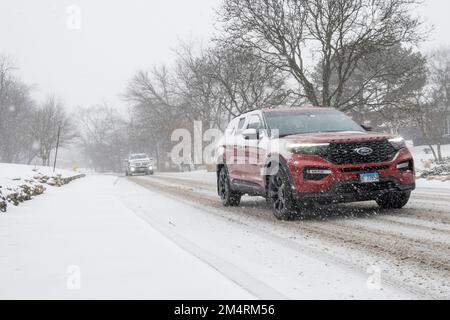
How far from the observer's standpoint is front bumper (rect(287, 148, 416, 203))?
23.4 feet

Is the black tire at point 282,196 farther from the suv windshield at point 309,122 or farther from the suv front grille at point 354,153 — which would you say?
the suv windshield at point 309,122

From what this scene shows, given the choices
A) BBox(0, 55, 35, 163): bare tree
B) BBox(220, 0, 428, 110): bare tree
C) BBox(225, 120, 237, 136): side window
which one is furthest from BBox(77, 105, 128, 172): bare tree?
BBox(225, 120, 237, 136): side window

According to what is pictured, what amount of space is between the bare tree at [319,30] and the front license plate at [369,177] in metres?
16.4

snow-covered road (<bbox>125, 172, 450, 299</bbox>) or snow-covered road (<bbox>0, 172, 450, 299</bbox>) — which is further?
snow-covered road (<bbox>125, 172, 450, 299</bbox>)

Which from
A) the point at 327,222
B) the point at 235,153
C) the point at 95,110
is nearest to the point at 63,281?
the point at 327,222

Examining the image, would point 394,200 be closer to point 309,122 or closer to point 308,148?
point 309,122

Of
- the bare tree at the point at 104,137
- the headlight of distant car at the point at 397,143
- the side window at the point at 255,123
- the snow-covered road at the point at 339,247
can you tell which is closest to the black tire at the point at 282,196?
the snow-covered road at the point at 339,247

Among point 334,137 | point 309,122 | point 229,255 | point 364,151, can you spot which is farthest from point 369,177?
point 229,255

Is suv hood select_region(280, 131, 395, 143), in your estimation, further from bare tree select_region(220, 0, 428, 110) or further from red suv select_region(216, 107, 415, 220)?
bare tree select_region(220, 0, 428, 110)

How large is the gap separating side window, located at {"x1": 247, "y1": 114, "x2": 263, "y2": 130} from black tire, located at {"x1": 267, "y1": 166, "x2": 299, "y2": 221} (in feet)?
4.51

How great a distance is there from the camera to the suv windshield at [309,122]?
27.9ft

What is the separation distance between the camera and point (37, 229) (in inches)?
269
